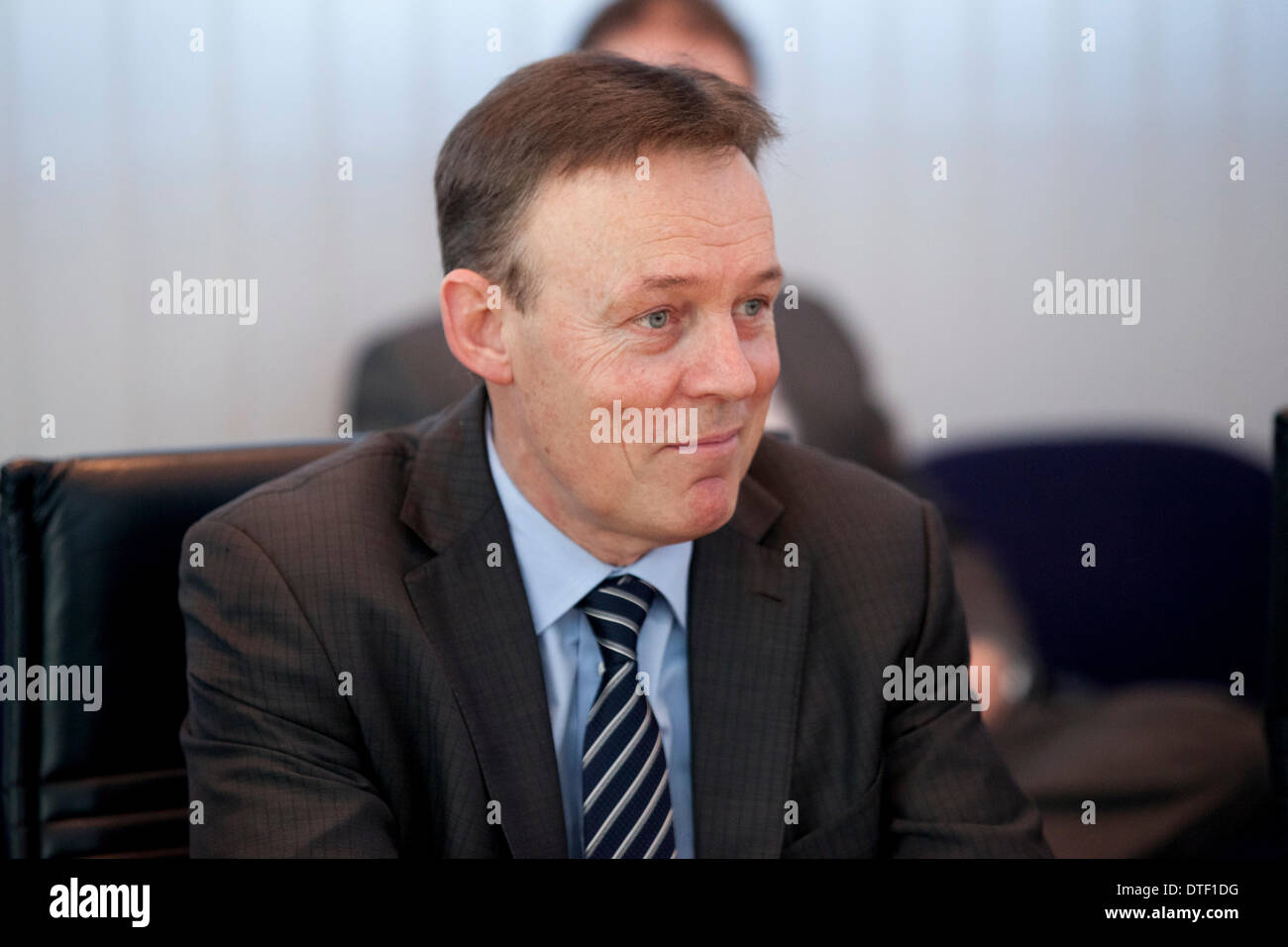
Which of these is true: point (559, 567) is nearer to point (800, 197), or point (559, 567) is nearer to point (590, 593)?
point (590, 593)

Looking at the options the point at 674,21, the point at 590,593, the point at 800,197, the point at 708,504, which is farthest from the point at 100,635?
the point at 800,197

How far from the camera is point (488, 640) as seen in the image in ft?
4.31

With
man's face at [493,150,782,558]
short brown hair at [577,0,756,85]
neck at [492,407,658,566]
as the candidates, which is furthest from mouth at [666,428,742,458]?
short brown hair at [577,0,756,85]

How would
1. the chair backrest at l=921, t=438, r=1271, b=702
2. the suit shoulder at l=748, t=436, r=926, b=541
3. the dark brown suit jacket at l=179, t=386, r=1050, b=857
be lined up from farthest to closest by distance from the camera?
the chair backrest at l=921, t=438, r=1271, b=702
the suit shoulder at l=748, t=436, r=926, b=541
the dark brown suit jacket at l=179, t=386, r=1050, b=857

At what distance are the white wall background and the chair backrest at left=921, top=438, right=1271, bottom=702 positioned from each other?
0.09m

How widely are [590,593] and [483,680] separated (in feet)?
0.52

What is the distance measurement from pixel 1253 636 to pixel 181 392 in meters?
2.72

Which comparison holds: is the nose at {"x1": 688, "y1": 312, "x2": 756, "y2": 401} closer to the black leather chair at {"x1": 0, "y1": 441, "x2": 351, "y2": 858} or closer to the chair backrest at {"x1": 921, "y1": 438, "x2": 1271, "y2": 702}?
the black leather chair at {"x1": 0, "y1": 441, "x2": 351, "y2": 858}

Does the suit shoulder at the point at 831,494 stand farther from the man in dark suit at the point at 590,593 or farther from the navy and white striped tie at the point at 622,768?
the navy and white striped tie at the point at 622,768

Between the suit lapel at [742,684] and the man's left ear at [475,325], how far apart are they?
1.03 ft

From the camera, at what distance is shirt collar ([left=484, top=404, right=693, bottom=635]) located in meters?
1.37

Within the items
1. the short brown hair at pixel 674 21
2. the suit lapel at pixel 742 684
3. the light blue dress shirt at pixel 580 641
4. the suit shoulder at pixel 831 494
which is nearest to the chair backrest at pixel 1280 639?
the suit shoulder at pixel 831 494

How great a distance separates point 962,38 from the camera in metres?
3.15
